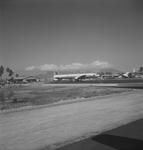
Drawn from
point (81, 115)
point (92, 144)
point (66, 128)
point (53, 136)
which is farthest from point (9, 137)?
point (81, 115)

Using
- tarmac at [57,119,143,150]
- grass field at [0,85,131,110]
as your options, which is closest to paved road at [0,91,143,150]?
tarmac at [57,119,143,150]

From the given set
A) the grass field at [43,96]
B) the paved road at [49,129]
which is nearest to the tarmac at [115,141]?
the paved road at [49,129]

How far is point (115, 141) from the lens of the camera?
22.8 feet

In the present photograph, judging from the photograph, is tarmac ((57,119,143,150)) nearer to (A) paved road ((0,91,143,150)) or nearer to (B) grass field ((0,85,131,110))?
(A) paved road ((0,91,143,150))

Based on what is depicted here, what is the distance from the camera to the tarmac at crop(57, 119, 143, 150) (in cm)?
644

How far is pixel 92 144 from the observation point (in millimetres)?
6809

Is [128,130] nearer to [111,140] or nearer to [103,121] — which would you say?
[111,140]

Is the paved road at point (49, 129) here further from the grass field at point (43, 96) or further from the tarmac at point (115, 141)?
the grass field at point (43, 96)

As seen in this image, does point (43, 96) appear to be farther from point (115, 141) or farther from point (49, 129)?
point (115, 141)

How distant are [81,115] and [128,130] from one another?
4193mm

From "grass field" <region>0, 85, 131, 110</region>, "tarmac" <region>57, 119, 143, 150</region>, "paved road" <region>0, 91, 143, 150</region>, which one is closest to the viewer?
"tarmac" <region>57, 119, 143, 150</region>

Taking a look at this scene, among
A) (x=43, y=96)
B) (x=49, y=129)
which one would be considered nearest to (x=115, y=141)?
(x=49, y=129)

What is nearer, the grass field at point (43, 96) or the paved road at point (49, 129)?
the paved road at point (49, 129)

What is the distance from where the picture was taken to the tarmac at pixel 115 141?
21.1 ft
